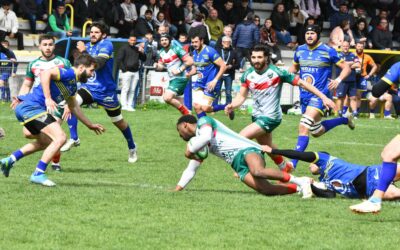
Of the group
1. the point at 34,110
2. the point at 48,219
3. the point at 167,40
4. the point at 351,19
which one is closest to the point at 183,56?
the point at 167,40

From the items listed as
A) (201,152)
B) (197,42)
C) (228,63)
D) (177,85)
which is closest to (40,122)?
(201,152)

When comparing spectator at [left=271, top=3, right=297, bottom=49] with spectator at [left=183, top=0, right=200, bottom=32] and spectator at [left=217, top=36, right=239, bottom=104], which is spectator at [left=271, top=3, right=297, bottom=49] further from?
spectator at [left=217, top=36, right=239, bottom=104]

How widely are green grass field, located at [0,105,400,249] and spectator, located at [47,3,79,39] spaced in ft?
42.7

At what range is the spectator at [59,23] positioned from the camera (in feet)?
Answer: 94.7

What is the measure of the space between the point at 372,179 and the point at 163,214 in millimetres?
2455

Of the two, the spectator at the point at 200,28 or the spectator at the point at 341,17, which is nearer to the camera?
the spectator at the point at 200,28

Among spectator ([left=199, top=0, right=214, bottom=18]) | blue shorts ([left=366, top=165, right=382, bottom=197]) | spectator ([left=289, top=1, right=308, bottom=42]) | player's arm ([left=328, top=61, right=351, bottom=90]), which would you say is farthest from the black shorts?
spectator ([left=289, top=1, right=308, bottom=42])

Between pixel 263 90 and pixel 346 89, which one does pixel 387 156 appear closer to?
pixel 263 90

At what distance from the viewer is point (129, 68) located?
27.2 m

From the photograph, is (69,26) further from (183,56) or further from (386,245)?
(386,245)

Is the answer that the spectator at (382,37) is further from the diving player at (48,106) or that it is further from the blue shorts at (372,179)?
the blue shorts at (372,179)

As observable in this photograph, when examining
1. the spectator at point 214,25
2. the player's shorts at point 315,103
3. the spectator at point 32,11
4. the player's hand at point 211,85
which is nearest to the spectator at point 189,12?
the spectator at point 214,25

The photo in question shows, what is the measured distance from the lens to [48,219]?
9.80m

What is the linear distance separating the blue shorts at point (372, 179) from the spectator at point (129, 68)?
16.1 meters
